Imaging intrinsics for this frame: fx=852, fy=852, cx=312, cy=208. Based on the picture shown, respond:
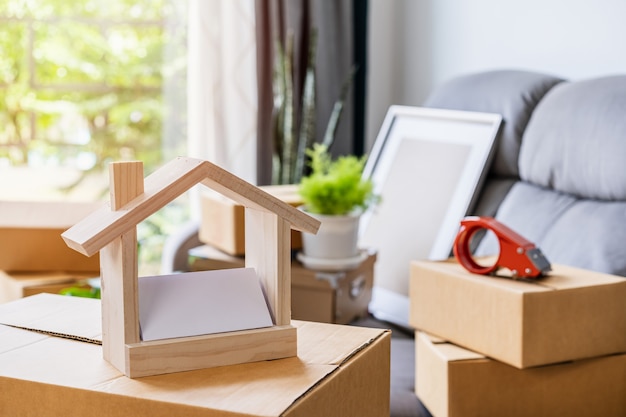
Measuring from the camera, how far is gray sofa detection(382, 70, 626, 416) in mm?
1790

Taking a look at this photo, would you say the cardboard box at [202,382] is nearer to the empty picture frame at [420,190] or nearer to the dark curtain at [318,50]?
the empty picture frame at [420,190]

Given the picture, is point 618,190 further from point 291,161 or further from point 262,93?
point 262,93

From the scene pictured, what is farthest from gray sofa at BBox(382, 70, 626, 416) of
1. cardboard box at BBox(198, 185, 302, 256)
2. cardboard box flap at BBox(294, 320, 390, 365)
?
cardboard box flap at BBox(294, 320, 390, 365)

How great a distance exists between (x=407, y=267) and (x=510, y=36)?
86 centimetres

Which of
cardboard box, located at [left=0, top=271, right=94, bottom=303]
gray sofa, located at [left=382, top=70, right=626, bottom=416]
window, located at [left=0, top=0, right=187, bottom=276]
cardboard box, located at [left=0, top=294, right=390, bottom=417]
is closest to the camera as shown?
cardboard box, located at [left=0, top=294, right=390, bottom=417]

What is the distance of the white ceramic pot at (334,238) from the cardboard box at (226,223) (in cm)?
15

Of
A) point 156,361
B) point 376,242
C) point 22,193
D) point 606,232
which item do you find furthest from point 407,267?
point 22,193

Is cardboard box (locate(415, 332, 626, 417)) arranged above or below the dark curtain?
below

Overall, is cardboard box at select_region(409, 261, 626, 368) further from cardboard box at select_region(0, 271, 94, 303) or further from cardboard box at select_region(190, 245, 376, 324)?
cardboard box at select_region(0, 271, 94, 303)

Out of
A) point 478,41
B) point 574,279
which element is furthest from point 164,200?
point 478,41

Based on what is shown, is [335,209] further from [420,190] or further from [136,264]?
[136,264]

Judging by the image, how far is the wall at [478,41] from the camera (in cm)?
230

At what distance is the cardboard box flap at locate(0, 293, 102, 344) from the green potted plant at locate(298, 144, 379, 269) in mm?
972

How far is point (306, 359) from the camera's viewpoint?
0.94 m
